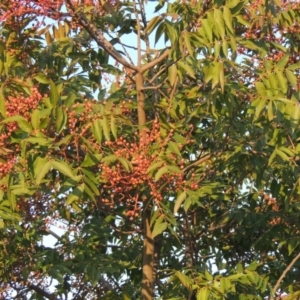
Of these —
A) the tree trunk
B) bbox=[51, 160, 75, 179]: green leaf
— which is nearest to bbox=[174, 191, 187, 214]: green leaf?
the tree trunk

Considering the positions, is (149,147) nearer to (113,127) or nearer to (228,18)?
(113,127)

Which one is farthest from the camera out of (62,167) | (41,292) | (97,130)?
(41,292)

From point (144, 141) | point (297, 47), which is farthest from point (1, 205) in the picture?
point (297, 47)

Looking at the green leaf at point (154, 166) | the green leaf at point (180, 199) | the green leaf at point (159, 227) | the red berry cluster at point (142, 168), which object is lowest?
the green leaf at point (159, 227)

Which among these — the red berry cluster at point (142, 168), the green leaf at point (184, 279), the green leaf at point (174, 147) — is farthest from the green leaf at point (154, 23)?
the green leaf at point (184, 279)

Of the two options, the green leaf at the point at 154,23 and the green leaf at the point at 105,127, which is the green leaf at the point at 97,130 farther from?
the green leaf at the point at 154,23

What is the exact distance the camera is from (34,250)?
441 centimetres

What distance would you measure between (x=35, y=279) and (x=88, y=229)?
0.62 meters

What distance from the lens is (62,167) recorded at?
2.71 metres

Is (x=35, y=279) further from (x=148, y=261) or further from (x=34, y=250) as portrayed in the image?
(x=148, y=261)

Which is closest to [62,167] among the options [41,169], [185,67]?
[41,169]

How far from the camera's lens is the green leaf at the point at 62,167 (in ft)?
8.82

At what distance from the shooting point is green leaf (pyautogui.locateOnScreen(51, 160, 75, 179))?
2.69m

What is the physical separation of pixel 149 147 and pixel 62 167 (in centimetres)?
56
